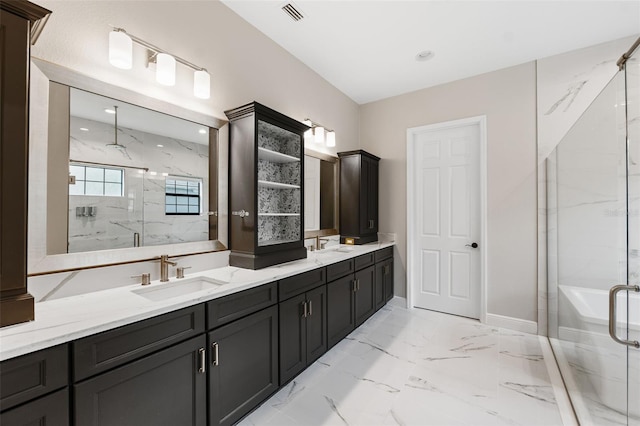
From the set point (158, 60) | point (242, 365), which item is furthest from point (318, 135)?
Result: point (242, 365)

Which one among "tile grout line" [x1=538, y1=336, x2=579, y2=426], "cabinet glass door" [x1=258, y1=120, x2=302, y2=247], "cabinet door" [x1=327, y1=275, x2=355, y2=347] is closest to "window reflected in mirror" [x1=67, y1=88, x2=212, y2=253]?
"cabinet glass door" [x1=258, y1=120, x2=302, y2=247]

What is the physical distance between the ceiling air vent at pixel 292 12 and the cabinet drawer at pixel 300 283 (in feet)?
7.11

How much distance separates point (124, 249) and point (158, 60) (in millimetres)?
1186

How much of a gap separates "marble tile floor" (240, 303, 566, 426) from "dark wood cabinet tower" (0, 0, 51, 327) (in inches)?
55.0

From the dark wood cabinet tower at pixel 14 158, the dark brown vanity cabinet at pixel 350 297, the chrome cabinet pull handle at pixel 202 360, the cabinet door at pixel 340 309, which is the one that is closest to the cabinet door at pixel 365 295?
the dark brown vanity cabinet at pixel 350 297

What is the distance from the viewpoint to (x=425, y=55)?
2984 mm

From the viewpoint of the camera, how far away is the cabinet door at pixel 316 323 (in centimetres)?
225

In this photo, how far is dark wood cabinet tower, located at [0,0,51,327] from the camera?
1.04m

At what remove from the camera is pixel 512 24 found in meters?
2.49

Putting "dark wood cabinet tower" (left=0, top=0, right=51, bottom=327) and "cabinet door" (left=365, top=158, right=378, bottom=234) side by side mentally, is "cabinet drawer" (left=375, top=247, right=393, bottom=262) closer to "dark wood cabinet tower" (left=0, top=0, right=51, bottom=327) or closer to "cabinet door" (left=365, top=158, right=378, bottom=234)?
"cabinet door" (left=365, top=158, right=378, bottom=234)

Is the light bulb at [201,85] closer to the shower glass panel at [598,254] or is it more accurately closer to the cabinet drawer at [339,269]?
the cabinet drawer at [339,269]

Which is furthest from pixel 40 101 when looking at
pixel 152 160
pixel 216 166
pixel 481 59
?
pixel 481 59

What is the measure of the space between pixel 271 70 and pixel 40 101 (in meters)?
1.84

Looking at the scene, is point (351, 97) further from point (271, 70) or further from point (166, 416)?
point (166, 416)
